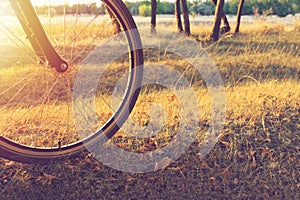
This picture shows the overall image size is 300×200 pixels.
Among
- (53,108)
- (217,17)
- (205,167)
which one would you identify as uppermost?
(217,17)

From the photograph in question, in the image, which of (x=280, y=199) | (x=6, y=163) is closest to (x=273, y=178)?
(x=280, y=199)

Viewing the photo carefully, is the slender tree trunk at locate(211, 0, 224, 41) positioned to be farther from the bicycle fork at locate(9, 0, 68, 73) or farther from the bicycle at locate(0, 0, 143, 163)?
the bicycle fork at locate(9, 0, 68, 73)

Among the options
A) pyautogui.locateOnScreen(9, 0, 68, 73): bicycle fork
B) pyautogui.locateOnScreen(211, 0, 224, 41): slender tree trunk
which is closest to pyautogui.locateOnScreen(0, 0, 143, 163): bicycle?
pyautogui.locateOnScreen(9, 0, 68, 73): bicycle fork

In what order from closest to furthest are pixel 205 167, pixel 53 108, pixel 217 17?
pixel 205 167 → pixel 53 108 → pixel 217 17

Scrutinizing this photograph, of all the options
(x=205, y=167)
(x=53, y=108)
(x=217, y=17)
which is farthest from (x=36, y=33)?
(x=217, y=17)

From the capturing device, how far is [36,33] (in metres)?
2.10

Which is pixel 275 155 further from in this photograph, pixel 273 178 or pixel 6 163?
pixel 6 163

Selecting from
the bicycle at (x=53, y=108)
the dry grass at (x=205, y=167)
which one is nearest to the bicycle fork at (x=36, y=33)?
the bicycle at (x=53, y=108)

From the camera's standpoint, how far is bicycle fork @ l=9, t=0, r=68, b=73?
206cm

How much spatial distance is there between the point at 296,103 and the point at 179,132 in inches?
40.9

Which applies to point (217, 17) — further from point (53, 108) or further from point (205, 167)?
point (205, 167)

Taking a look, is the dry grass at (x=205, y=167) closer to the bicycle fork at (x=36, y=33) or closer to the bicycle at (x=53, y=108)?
the bicycle at (x=53, y=108)

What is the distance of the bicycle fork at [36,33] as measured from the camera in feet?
6.75

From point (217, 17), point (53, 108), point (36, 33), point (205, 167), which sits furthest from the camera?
point (217, 17)
